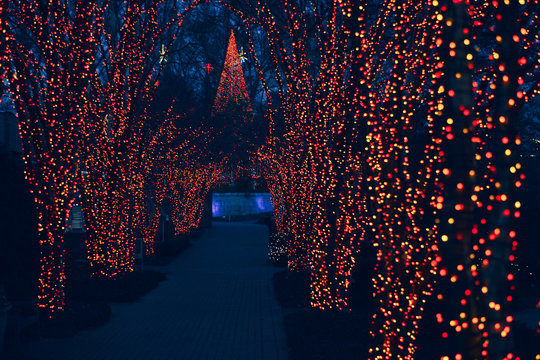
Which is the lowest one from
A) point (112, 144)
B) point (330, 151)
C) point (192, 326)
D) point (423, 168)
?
point (192, 326)

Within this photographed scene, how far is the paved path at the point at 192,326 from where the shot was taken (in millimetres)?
8586

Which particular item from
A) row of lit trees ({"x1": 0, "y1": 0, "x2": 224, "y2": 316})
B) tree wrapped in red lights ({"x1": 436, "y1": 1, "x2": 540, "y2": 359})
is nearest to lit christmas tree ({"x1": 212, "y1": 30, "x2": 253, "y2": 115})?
row of lit trees ({"x1": 0, "y1": 0, "x2": 224, "y2": 316})

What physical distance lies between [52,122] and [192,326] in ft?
13.3

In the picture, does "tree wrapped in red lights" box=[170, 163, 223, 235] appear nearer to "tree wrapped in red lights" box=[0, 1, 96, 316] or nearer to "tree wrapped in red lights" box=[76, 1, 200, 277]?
"tree wrapped in red lights" box=[76, 1, 200, 277]

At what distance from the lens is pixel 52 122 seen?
10.3 meters

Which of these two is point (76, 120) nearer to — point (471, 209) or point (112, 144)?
point (112, 144)

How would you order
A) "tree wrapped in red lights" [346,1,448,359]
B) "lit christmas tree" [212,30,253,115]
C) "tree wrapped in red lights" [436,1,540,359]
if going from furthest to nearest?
"lit christmas tree" [212,30,253,115]
"tree wrapped in red lights" [346,1,448,359]
"tree wrapped in red lights" [436,1,540,359]

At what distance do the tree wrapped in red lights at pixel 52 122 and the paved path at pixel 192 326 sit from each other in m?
1.38

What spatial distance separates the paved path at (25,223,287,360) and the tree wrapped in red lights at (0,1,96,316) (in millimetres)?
1381

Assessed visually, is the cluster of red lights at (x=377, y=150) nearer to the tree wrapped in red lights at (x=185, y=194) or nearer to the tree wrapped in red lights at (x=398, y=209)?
the tree wrapped in red lights at (x=398, y=209)

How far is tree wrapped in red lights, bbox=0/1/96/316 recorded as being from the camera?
10.1 meters

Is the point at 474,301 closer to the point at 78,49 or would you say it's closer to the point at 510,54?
the point at 510,54

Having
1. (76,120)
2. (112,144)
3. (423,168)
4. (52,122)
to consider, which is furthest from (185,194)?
(423,168)

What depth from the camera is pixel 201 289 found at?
1584 centimetres
